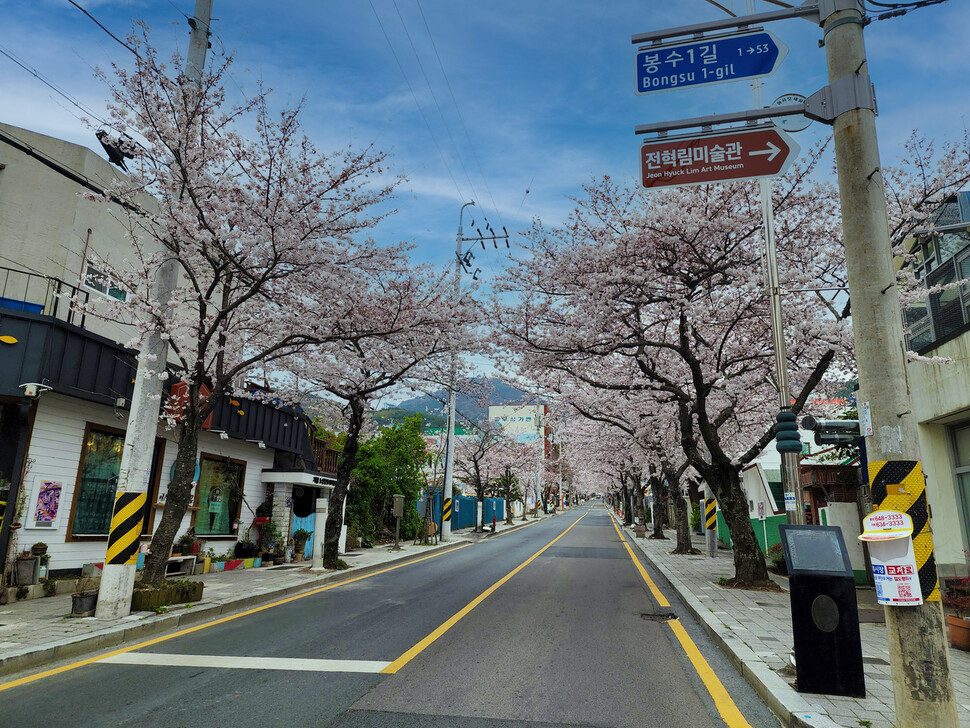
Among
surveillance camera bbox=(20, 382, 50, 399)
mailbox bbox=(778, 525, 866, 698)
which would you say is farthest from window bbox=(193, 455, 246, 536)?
mailbox bbox=(778, 525, 866, 698)

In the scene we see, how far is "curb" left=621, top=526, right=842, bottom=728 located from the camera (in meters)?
4.82

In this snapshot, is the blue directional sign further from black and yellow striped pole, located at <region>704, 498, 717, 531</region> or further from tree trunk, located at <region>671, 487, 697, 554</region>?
tree trunk, located at <region>671, 487, 697, 554</region>

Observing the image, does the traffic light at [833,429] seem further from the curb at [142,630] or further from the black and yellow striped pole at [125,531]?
the black and yellow striped pole at [125,531]

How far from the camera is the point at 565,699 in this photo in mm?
5680

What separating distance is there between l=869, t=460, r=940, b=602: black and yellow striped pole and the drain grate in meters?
6.03

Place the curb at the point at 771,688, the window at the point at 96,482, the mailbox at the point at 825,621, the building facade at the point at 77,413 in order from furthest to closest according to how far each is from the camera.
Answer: the window at the point at 96,482 < the building facade at the point at 77,413 < the mailbox at the point at 825,621 < the curb at the point at 771,688

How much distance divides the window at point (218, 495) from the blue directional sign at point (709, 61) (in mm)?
15230

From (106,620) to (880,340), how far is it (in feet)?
32.7

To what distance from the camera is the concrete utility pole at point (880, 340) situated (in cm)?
424

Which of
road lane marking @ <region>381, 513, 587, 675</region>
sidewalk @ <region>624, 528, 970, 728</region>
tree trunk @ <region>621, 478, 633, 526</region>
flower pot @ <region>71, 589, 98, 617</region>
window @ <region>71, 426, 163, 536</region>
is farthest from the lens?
tree trunk @ <region>621, 478, 633, 526</region>

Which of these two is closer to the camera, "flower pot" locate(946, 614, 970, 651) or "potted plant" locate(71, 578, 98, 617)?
"flower pot" locate(946, 614, 970, 651)

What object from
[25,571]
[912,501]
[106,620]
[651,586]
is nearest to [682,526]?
[651,586]

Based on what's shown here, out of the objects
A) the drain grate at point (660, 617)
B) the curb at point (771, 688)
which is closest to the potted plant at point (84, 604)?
the drain grate at point (660, 617)

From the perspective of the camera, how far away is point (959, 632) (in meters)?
7.79
